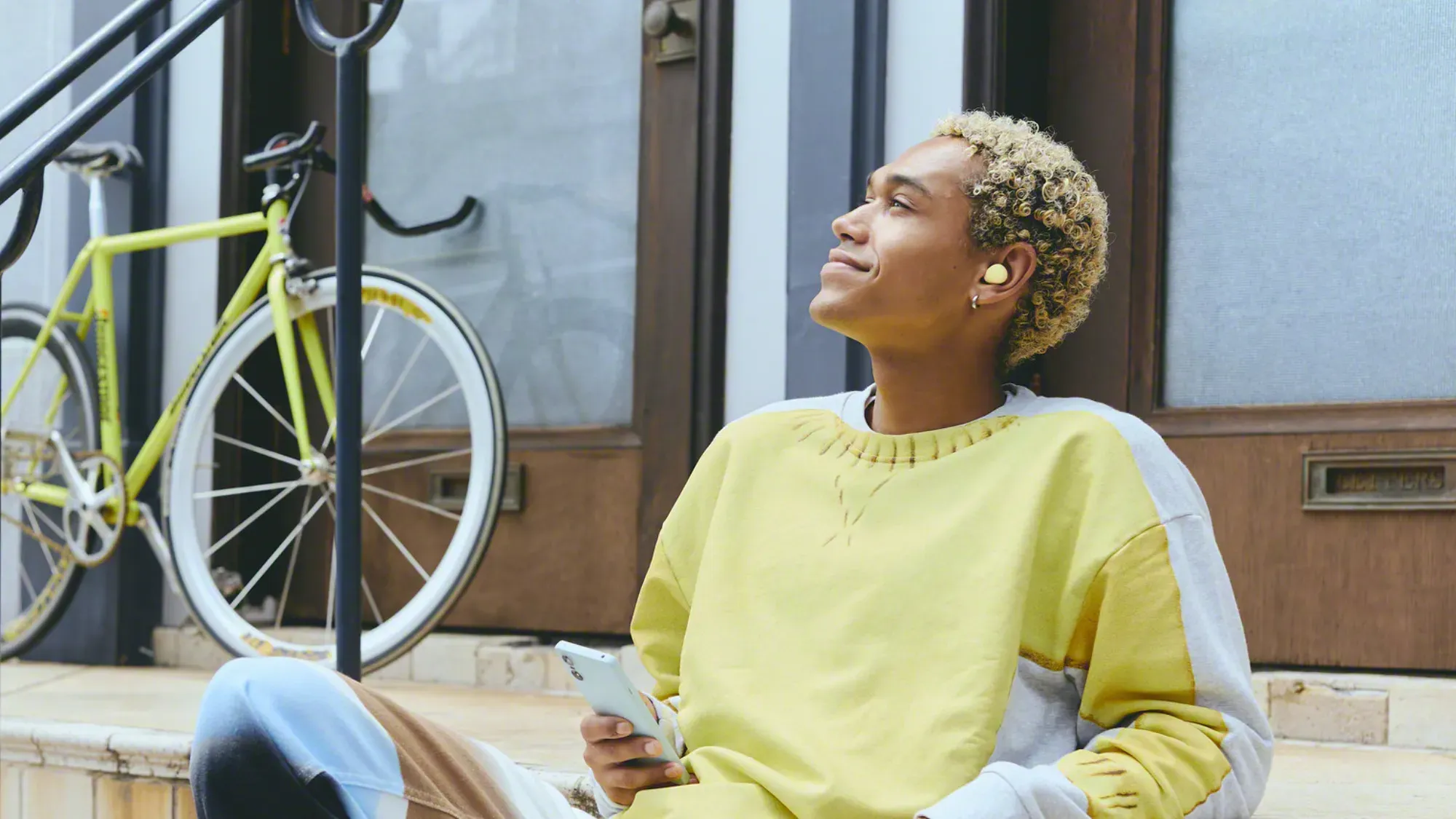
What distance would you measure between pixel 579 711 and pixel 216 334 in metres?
1.03

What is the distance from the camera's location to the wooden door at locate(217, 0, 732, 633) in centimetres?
285

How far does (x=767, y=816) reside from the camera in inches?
51.5

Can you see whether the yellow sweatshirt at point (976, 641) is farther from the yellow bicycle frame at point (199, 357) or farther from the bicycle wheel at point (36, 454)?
the bicycle wheel at point (36, 454)

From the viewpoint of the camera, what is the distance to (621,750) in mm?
1321

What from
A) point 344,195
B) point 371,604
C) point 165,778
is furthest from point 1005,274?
point 371,604

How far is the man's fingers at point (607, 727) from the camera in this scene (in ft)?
4.27

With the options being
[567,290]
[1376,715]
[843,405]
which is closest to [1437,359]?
[1376,715]

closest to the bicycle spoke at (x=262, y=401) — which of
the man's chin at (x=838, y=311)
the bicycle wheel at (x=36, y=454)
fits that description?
the bicycle wheel at (x=36, y=454)

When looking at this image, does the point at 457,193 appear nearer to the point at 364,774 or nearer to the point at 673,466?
the point at 673,466

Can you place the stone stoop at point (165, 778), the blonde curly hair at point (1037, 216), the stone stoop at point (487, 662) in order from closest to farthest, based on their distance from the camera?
the blonde curly hair at point (1037, 216) → the stone stoop at point (165, 778) → the stone stoop at point (487, 662)

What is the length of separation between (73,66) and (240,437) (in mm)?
1457

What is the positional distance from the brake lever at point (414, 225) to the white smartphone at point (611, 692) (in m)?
1.94

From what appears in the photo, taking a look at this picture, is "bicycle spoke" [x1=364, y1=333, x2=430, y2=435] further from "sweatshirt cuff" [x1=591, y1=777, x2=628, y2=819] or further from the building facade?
"sweatshirt cuff" [x1=591, y1=777, x2=628, y2=819]

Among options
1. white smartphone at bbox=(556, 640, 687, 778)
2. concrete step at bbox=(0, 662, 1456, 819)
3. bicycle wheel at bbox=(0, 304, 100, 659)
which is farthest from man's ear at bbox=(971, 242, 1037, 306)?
bicycle wheel at bbox=(0, 304, 100, 659)
